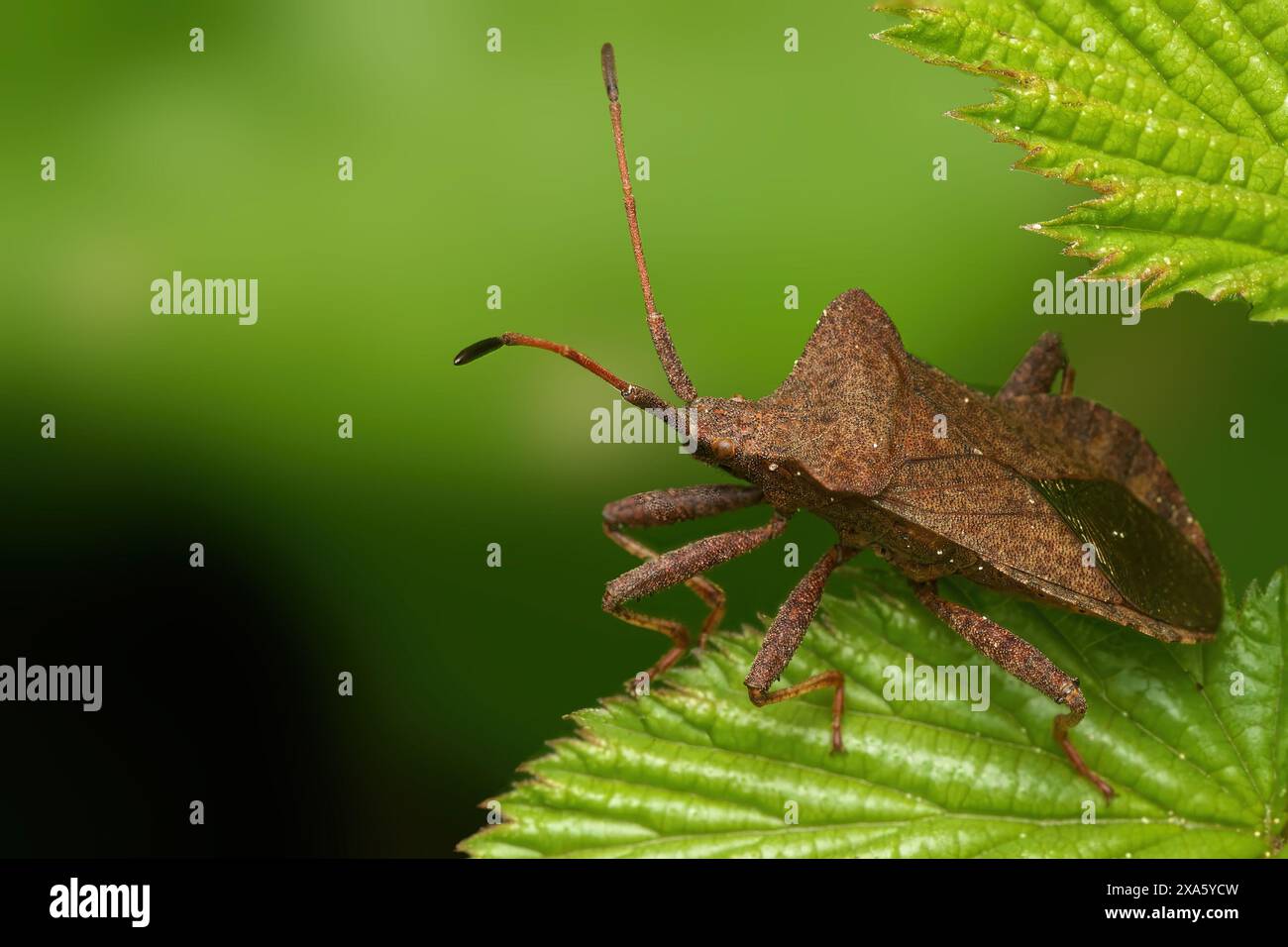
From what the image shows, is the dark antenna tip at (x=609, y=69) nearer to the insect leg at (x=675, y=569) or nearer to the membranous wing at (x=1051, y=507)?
the membranous wing at (x=1051, y=507)

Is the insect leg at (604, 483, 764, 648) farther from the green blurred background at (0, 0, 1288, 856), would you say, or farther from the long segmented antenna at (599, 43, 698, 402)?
the long segmented antenna at (599, 43, 698, 402)

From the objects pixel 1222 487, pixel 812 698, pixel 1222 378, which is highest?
pixel 1222 378

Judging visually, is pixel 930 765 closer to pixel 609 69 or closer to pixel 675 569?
pixel 675 569

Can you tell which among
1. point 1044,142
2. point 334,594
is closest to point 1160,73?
point 1044,142

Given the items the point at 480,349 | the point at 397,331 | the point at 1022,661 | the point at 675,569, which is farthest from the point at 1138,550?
the point at 397,331

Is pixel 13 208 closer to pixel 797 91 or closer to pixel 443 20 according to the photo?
pixel 443 20
